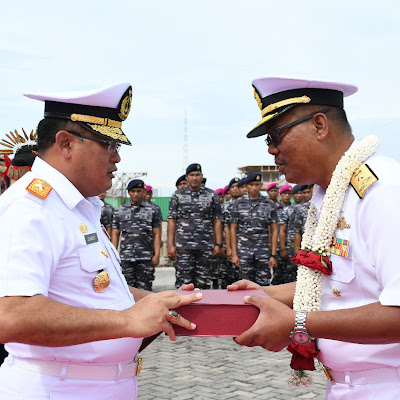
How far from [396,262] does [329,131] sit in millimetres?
704

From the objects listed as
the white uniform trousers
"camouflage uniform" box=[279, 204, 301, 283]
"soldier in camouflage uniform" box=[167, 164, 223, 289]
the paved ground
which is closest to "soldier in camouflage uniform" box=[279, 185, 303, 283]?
"camouflage uniform" box=[279, 204, 301, 283]

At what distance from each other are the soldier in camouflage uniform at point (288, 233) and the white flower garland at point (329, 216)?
9.48m

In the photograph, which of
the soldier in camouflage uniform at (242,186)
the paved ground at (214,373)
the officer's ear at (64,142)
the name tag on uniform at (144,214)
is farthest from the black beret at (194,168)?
the officer's ear at (64,142)

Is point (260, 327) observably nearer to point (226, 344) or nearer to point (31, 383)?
point (31, 383)

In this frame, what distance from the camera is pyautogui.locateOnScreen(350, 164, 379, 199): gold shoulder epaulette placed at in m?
2.06

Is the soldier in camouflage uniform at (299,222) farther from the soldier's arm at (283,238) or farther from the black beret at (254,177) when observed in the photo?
the black beret at (254,177)

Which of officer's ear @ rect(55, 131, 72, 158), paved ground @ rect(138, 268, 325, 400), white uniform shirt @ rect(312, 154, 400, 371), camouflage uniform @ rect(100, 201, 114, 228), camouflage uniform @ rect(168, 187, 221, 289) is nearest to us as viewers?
white uniform shirt @ rect(312, 154, 400, 371)

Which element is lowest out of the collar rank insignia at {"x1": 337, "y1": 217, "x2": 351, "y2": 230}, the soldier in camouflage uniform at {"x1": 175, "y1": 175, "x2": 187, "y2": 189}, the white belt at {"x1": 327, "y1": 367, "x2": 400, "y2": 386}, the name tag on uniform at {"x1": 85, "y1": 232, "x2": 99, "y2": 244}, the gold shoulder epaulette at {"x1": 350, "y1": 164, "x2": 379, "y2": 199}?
the white belt at {"x1": 327, "y1": 367, "x2": 400, "y2": 386}

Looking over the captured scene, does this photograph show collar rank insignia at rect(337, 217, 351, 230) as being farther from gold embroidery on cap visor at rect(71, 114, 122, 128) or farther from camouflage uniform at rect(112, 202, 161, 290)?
camouflage uniform at rect(112, 202, 161, 290)

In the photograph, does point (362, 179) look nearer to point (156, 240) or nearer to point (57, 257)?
point (57, 257)

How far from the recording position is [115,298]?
2.37m

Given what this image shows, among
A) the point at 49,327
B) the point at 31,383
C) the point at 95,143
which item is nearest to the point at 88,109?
the point at 95,143

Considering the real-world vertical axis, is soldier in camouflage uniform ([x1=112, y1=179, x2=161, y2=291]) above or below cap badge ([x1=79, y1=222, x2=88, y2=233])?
below

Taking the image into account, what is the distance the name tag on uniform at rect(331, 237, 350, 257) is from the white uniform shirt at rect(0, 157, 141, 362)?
94 cm
